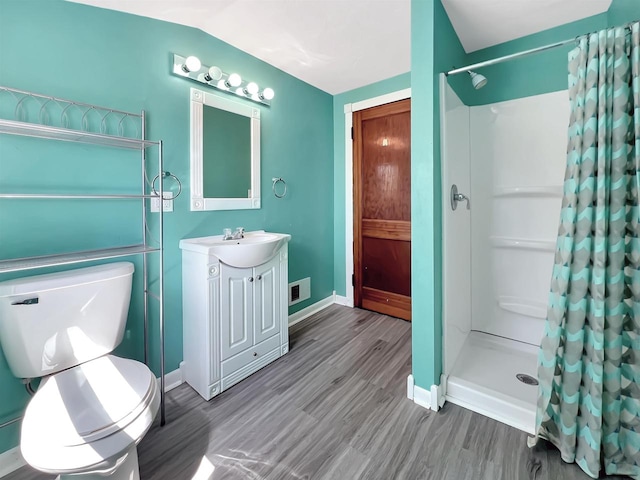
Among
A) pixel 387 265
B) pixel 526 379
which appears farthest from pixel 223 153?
pixel 526 379

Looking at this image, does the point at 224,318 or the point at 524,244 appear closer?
the point at 224,318

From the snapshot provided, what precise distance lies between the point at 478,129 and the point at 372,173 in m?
0.99

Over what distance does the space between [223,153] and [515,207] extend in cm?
221

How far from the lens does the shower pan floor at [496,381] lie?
59.7 inches

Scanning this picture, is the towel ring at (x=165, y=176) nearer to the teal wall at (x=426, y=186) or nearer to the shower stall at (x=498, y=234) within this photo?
the teal wall at (x=426, y=186)

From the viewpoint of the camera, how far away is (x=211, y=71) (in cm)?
186

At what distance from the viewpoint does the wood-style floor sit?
127cm

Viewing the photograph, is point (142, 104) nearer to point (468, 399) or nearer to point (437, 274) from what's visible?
point (437, 274)

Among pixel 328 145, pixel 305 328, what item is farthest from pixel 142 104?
pixel 305 328

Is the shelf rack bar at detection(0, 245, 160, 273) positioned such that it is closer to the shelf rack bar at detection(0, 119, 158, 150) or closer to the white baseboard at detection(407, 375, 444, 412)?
the shelf rack bar at detection(0, 119, 158, 150)

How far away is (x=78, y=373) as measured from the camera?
117 cm

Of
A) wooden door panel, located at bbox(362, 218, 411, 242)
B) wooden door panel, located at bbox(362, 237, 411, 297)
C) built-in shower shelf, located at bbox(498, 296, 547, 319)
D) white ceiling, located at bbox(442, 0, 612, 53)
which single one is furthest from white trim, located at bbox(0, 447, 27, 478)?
white ceiling, located at bbox(442, 0, 612, 53)

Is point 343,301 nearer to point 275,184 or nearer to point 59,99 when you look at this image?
point 275,184

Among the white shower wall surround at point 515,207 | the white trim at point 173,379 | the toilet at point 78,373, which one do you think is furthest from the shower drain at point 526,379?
the white trim at point 173,379
